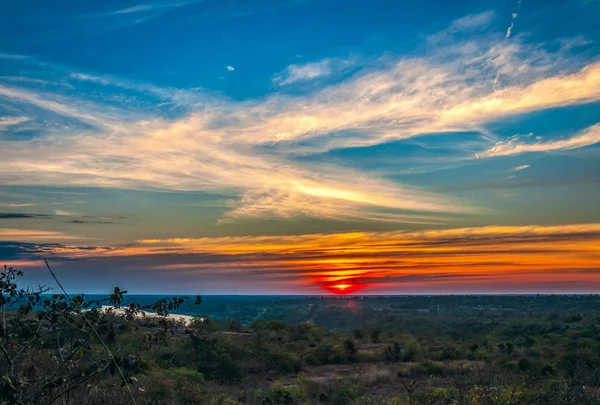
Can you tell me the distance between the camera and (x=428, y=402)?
51.6 ft

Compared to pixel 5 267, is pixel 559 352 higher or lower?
lower

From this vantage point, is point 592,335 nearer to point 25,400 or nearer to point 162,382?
point 162,382

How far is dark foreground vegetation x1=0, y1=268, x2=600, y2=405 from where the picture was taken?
6453 millimetres

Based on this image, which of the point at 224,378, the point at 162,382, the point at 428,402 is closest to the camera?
the point at 428,402

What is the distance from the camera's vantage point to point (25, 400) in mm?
6219

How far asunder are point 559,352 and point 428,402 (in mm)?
18886

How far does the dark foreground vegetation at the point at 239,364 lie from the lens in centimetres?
645

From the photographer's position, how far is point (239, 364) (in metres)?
27.3

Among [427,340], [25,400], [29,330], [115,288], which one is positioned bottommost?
[427,340]

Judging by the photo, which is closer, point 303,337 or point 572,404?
point 572,404

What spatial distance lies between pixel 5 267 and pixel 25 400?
2.25 meters

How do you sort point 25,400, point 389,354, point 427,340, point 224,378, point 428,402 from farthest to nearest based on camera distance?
point 427,340 → point 389,354 → point 224,378 → point 428,402 → point 25,400

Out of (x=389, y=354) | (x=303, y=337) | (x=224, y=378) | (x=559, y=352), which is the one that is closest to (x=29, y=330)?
(x=224, y=378)

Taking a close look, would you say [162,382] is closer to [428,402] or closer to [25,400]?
[428,402]
